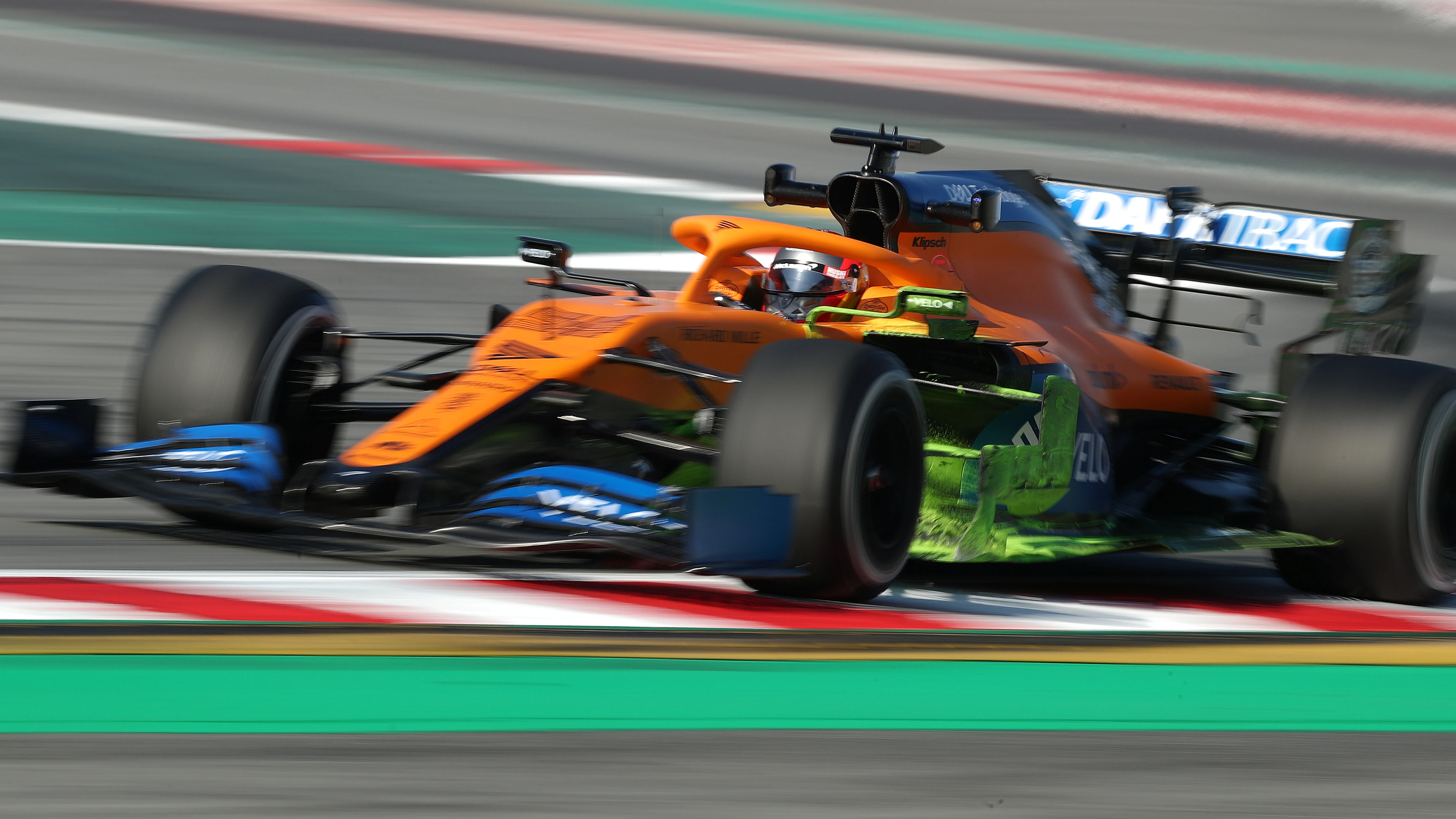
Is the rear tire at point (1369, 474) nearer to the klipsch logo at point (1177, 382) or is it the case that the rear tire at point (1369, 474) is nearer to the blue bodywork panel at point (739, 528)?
the klipsch logo at point (1177, 382)

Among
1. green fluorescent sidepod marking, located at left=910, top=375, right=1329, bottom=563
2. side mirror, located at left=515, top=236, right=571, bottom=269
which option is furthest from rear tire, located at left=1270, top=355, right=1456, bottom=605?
side mirror, located at left=515, top=236, right=571, bottom=269

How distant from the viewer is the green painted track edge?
4.09 m

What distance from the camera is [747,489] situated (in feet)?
16.5

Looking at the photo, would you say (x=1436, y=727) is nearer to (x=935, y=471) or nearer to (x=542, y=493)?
(x=935, y=471)

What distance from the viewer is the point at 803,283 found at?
6367mm

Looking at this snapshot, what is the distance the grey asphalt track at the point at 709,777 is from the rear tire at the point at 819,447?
3.30ft

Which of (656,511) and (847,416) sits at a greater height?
(847,416)

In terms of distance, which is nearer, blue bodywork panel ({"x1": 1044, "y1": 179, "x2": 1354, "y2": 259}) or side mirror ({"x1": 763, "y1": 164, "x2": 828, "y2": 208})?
side mirror ({"x1": 763, "y1": 164, "x2": 828, "y2": 208})

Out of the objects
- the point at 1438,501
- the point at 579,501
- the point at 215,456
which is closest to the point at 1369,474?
the point at 1438,501

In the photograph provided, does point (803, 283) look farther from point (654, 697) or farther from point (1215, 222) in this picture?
point (654, 697)

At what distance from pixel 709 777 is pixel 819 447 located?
4.61 ft

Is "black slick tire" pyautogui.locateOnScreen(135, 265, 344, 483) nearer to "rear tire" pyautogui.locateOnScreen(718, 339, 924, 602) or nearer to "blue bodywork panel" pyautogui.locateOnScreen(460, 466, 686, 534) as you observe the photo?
"blue bodywork panel" pyautogui.locateOnScreen(460, 466, 686, 534)

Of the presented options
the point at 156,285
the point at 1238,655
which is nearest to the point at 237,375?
the point at 1238,655

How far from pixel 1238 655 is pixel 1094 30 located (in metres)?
19.5
